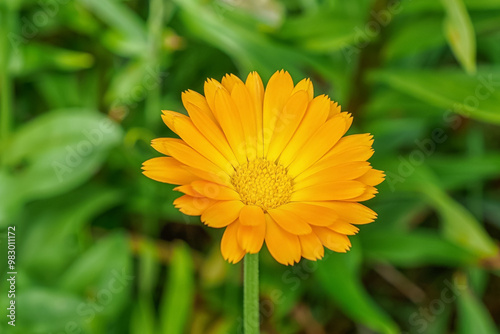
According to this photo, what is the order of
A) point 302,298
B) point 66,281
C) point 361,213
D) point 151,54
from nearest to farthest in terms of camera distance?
point 361,213 → point 66,281 → point 151,54 → point 302,298

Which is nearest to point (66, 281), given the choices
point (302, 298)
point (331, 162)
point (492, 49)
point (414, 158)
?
point (302, 298)

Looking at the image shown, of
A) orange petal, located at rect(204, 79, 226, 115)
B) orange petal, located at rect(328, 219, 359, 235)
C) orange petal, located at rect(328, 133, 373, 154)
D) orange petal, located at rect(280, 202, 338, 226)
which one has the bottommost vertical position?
orange petal, located at rect(328, 219, 359, 235)

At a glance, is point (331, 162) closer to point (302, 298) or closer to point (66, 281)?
point (66, 281)

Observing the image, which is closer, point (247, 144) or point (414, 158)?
point (247, 144)

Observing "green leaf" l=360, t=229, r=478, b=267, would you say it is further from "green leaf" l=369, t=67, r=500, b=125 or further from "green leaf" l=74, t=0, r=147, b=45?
"green leaf" l=74, t=0, r=147, b=45

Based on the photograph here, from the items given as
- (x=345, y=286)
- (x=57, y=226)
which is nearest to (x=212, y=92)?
(x=345, y=286)

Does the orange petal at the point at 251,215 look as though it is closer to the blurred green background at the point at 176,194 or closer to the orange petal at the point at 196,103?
the orange petal at the point at 196,103

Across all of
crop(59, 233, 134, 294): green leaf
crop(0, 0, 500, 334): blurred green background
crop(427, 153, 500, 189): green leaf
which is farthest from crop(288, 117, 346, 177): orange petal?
crop(427, 153, 500, 189): green leaf
